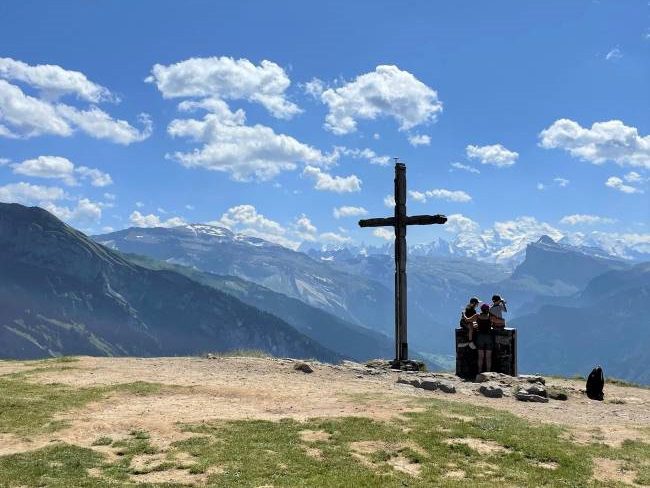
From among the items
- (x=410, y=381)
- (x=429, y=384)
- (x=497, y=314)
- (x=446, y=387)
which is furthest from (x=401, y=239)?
(x=446, y=387)

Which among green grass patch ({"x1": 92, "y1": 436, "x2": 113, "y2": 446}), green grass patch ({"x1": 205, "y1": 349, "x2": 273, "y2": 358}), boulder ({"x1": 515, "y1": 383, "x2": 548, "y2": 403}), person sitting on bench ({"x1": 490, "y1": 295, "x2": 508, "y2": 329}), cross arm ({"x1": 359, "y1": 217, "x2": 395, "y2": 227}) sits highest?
cross arm ({"x1": 359, "y1": 217, "x2": 395, "y2": 227})

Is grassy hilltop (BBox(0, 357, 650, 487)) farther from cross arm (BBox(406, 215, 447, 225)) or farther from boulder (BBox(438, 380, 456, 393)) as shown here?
cross arm (BBox(406, 215, 447, 225))

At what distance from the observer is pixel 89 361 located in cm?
2825

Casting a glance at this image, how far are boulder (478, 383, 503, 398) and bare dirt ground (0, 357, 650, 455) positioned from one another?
1.00 ft

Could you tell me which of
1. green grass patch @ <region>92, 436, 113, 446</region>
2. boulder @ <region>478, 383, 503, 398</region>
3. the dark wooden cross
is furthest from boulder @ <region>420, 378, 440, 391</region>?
green grass patch @ <region>92, 436, 113, 446</region>

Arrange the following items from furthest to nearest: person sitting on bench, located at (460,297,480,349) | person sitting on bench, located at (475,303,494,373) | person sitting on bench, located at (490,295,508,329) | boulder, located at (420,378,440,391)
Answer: person sitting on bench, located at (460,297,480,349) < person sitting on bench, located at (475,303,494,373) < person sitting on bench, located at (490,295,508,329) < boulder, located at (420,378,440,391)

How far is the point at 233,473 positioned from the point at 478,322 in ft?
59.9

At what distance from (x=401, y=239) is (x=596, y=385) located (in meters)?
Result: 12.8

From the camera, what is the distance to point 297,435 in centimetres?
1505

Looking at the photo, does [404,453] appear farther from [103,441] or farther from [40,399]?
[40,399]

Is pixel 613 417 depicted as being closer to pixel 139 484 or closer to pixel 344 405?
pixel 344 405

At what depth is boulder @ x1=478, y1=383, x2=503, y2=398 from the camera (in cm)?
2259

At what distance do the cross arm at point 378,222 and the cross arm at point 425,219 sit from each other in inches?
38.1

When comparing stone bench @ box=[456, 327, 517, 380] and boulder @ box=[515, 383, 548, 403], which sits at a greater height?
stone bench @ box=[456, 327, 517, 380]
